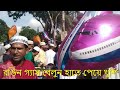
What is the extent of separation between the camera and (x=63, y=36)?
7.39m

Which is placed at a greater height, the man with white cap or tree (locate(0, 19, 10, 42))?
tree (locate(0, 19, 10, 42))

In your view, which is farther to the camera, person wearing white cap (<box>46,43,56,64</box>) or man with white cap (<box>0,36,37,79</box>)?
person wearing white cap (<box>46,43,56,64</box>)

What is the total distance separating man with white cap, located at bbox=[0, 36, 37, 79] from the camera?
7195mm

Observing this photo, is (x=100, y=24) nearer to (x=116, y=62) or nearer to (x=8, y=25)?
(x=116, y=62)

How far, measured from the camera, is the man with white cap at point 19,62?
23.6 ft

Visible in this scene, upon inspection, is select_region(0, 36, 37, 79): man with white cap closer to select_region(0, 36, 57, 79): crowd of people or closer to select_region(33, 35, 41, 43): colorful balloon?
select_region(0, 36, 57, 79): crowd of people

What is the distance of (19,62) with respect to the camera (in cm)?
722

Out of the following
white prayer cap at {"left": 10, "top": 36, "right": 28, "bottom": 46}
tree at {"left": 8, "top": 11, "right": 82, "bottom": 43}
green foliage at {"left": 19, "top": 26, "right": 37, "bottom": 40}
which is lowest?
white prayer cap at {"left": 10, "top": 36, "right": 28, "bottom": 46}

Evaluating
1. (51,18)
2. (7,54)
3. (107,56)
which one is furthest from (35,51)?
(107,56)

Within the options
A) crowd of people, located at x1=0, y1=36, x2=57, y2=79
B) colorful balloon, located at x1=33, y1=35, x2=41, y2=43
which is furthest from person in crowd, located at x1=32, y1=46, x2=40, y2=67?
colorful balloon, located at x1=33, y1=35, x2=41, y2=43

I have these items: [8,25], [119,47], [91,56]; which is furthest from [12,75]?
[119,47]
